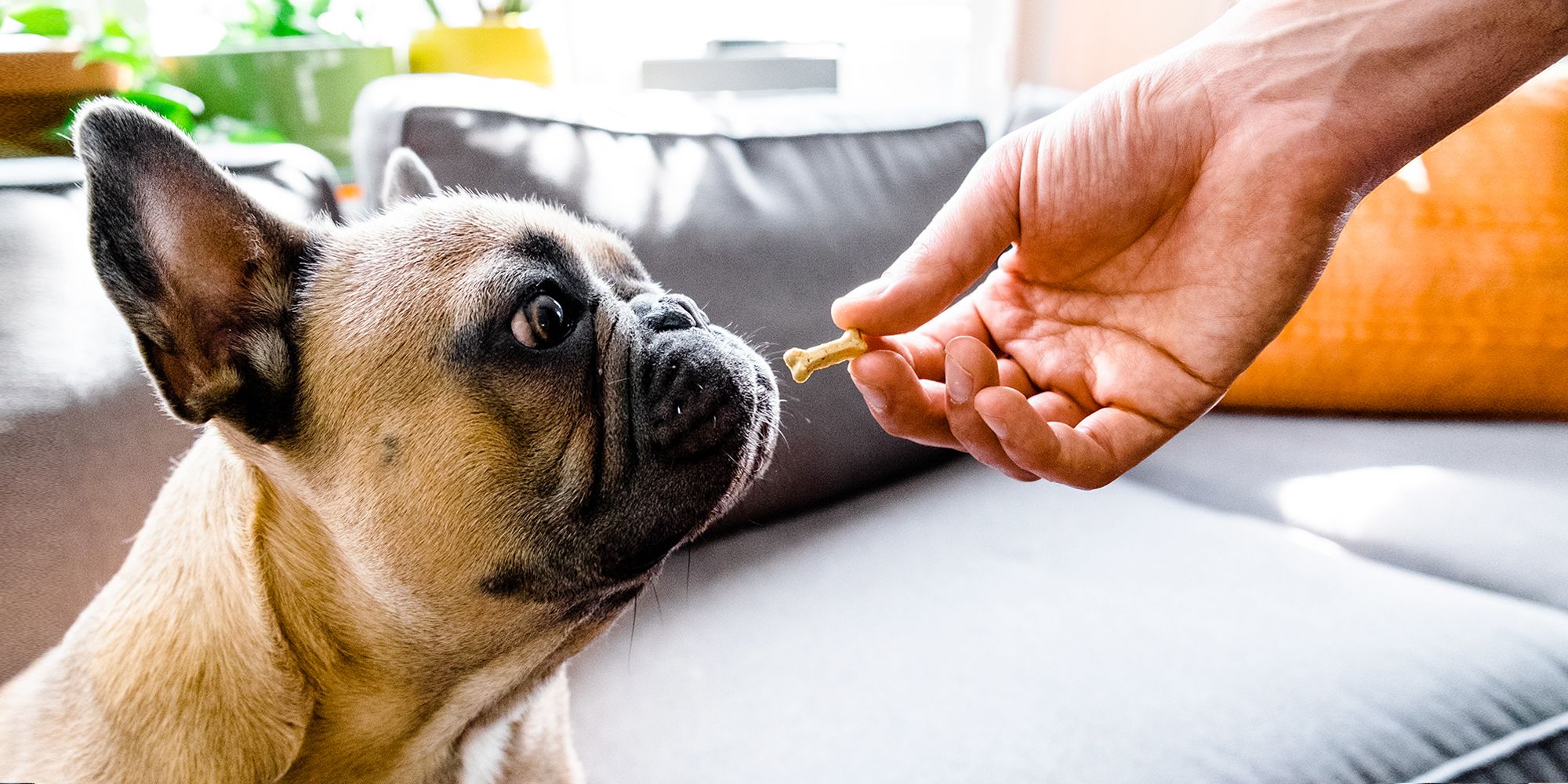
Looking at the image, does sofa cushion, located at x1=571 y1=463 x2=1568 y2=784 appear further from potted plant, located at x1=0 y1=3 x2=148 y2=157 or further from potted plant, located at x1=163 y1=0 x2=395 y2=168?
potted plant, located at x1=163 y1=0 x2=395 y2=168

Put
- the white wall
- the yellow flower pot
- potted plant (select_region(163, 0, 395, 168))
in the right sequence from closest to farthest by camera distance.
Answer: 1. potted plant (select_region(163, 0, 395, 168))
2. the yellow flower pot
3. the white wall

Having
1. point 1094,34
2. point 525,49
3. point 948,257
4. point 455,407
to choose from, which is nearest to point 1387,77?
point 948,257

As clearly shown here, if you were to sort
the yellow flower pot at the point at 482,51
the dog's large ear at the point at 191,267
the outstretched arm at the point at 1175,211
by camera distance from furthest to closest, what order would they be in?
the yellow flower pot at the point at 482,51, the outstretched arm at the point at 1175,211, the dog's large ear at the point at 191,267

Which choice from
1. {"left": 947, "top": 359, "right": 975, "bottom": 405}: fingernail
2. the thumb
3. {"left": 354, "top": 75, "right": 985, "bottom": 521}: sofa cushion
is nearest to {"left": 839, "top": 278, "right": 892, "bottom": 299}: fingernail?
the thumb

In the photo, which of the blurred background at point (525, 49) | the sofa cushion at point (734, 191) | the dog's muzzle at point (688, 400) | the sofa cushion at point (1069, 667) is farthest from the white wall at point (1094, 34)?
the dog's muzzle at point (688, 400)

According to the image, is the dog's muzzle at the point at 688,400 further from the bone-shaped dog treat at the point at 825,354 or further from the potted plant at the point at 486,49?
the potted plant at the point at 486,49

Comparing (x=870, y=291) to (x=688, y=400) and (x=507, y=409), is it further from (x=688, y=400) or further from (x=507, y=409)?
(x=507, y=409)
